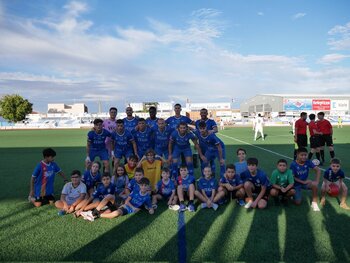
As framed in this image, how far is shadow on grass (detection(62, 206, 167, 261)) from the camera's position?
3.38 m

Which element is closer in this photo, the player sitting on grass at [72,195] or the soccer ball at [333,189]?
the player sitting on grass at [72,195]

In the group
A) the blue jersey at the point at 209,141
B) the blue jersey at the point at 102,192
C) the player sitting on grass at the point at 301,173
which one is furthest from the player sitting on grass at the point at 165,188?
the player sitting on grass at the point at 301,173

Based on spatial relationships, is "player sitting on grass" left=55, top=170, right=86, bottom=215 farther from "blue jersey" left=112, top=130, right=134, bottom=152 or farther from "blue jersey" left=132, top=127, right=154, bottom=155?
"blue jersey" left=132, top=127, right=154, bottom=155

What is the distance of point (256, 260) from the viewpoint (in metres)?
3.25

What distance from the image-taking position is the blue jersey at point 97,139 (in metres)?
6.91

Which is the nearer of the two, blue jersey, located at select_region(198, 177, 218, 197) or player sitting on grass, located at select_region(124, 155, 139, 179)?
blue jersey, located at select_region(198, 177, 218, 197)

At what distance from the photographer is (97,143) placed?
696cm

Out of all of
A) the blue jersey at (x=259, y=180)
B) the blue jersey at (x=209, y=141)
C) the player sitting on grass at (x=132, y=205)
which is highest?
the blue jersey at (x=209, y=141)

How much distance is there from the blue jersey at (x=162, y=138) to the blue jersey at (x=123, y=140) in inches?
24.3

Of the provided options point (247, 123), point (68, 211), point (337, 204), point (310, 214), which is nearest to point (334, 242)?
point (310, 214)

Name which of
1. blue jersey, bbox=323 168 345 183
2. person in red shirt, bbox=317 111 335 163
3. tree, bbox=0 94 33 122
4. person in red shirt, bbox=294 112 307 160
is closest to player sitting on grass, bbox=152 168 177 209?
blue jersey, bbox=323 168 345 183

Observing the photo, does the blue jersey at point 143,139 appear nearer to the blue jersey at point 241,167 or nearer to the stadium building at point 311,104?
the blue jersey at point 241,167

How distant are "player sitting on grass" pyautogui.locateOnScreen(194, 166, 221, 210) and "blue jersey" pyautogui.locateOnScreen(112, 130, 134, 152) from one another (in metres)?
2.46

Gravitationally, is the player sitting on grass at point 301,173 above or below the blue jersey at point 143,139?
below
